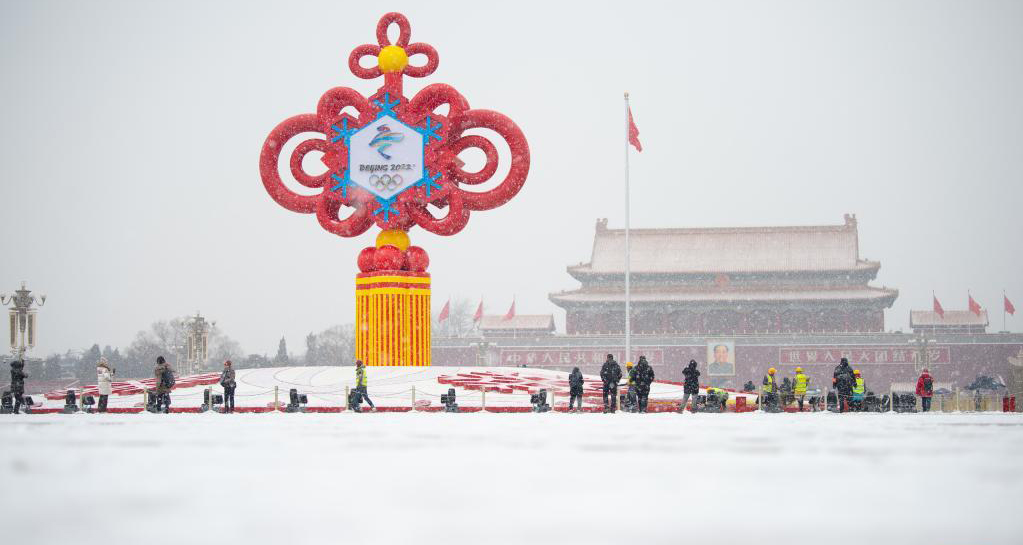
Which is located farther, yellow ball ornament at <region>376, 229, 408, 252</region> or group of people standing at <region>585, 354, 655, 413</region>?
yellow ball ornament at <region>376, 229, 408, 252</region>

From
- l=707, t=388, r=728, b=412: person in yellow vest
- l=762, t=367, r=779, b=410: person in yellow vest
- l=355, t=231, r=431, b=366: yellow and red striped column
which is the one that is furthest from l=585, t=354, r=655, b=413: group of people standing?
l=355, t=231, r=431, b=366: yellow and red striped column

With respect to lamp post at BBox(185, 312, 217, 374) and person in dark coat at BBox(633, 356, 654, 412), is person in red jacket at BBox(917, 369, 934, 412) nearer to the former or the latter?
person in dark coat at BBox(633, 356, 654, 412)

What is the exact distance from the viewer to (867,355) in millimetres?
49344

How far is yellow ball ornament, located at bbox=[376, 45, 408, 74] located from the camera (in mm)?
25047

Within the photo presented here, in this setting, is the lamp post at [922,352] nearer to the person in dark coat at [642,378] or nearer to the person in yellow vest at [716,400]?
the person in yellow vest at [716,400]

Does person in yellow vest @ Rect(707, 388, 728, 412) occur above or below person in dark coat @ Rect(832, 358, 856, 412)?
below

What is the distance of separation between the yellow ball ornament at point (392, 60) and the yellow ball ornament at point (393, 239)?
11.0ft

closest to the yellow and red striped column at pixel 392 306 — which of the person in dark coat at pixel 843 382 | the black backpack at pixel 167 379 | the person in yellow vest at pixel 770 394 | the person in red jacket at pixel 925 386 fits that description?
the black backpack at pixel 167 379

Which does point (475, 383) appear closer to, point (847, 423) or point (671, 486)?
point (847, 423)

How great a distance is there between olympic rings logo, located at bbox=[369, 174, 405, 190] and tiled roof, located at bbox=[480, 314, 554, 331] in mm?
29935

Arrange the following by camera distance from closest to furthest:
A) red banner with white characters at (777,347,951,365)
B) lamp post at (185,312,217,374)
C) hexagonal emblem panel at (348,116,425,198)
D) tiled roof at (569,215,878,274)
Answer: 1. hexagonal emblem panel at (348,116,425,198)
2. lamp post at (185,312,217,374)
3. red banner with white characters at (777,347,951,365)
4. tiled roof at (569,215,878,274)

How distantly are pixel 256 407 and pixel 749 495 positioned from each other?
15337 mm

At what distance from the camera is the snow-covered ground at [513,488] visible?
5941mm

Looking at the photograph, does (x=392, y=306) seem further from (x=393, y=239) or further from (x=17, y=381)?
(x=17, y=381)
